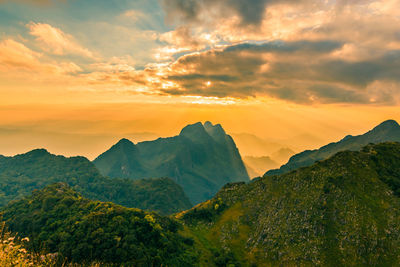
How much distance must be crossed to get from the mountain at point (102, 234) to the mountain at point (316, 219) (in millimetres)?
17613

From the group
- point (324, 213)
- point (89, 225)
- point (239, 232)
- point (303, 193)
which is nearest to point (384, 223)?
point (324, 213)

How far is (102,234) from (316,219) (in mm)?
90974

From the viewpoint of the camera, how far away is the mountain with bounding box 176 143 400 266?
289ft

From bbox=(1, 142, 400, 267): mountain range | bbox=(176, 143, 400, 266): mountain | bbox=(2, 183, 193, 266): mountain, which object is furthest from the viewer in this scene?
bbox=(176, 143, 400, 266): mountain

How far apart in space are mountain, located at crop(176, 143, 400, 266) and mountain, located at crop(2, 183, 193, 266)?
17613mm

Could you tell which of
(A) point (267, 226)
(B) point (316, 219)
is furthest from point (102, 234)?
(B) point (316, 219)

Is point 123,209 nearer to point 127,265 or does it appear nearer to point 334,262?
point 127,265

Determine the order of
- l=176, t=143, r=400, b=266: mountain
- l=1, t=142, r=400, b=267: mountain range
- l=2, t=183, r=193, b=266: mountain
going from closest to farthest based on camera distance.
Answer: l=2, t=183, r=193, b=266: mountain → l=1, t=142, r=400, b=267: mountain range → l=176, t=143, r=400, b=266: mountain

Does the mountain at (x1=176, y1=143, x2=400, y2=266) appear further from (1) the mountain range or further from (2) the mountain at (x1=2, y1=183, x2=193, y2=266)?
(2) the mountain at (x1=2, y1=183, x2=193, y2=266)

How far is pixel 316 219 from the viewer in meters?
102

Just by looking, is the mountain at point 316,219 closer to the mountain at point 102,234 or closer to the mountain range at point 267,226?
the mountain range at point 267,226

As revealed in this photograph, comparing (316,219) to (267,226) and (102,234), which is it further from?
(102,234)

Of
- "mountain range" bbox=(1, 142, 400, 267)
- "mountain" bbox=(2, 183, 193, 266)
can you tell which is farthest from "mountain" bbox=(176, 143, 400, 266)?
"mountain" bbox=(2, 183, 193, 266)

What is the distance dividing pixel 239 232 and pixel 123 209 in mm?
61084
